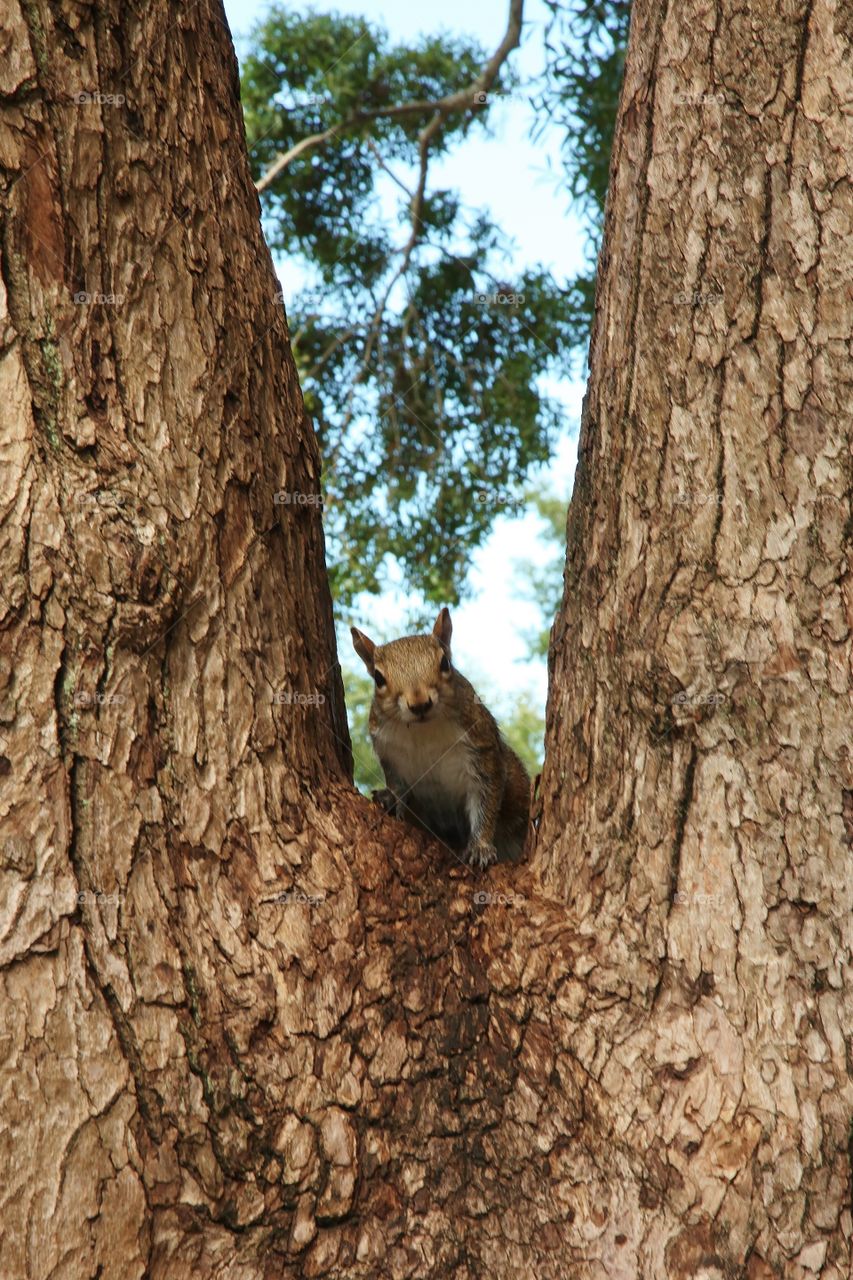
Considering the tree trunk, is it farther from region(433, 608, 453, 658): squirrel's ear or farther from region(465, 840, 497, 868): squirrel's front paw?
region(433, 608, 453, 658): squirrel's ear

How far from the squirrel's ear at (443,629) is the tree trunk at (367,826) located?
162 cm

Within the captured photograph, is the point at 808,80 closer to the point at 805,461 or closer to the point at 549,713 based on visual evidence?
the point at 805,461

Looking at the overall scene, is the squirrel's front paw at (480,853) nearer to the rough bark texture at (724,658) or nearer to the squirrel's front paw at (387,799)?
the squirrel's front paw at (387,799)

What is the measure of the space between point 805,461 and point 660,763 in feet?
2.48

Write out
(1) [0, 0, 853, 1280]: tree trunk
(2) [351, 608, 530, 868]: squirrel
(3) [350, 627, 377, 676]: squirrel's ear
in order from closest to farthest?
(1) [0, 0, 853, 1280]: tree trunk, (2) [351, 608, 530, 868]: squirrel, (3) [350, 627, 377, 676]: squirrel's ear

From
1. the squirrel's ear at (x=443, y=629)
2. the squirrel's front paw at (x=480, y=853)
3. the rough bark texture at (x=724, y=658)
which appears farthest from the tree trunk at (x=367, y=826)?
the squirrel's ear at (x=443, y=629)

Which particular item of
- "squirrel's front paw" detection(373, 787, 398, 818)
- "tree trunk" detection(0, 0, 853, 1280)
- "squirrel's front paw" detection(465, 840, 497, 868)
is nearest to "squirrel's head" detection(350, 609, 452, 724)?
"squirrel's front paw" detection(373, 787, 398, 818)

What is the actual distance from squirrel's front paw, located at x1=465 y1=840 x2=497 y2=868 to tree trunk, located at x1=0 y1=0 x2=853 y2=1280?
119 cm

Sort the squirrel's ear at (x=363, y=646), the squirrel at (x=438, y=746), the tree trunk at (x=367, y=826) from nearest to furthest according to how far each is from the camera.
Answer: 1. the tree trunk at (x=367, y=826)
2. the squirrel at (x=438, y=746)
3. the squirrel's ear at (x=363, y=646)

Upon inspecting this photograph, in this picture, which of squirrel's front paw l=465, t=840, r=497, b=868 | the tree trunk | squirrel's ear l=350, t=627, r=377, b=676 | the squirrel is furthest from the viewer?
squirrel's ear l=350, t=627, r=377, b=676

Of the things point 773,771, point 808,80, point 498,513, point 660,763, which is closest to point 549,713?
point 660,763

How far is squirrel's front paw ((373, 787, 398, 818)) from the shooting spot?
4.73 meters

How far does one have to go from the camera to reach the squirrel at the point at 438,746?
463cm

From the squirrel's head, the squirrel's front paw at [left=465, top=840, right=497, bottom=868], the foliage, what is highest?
the foliage
